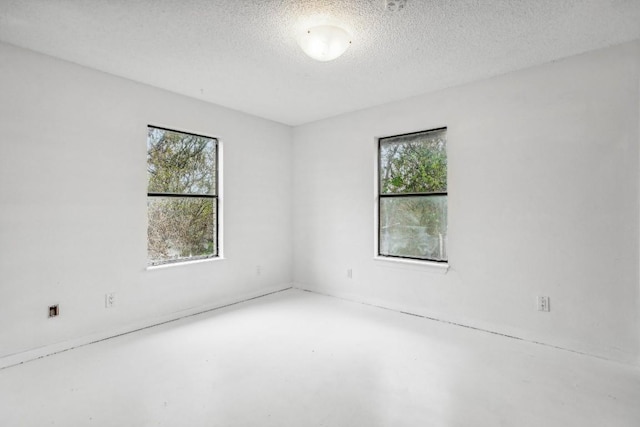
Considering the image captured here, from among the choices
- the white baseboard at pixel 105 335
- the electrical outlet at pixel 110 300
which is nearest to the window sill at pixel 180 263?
the electrical outlet at pixel 110 300

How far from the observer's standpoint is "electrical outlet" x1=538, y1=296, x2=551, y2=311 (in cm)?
280

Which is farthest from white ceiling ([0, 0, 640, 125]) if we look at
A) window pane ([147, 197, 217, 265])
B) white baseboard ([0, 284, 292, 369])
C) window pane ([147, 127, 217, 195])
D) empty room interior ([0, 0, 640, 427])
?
white baseboard ([0, 284, 292, 369])

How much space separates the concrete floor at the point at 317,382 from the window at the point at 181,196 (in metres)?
0.91

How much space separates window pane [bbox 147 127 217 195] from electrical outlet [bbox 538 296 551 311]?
358 centimetres

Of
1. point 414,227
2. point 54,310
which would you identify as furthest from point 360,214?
point 54,310

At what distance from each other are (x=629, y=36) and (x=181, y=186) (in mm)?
4174

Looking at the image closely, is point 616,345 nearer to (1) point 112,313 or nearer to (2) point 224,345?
(2) point 224,345

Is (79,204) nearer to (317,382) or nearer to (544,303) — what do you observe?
(317,382)

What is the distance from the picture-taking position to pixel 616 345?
8.23 feet

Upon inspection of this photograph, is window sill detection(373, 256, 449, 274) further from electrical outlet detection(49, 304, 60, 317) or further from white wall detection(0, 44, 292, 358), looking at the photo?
electrical outlet detection(49, 304, 60, 317)

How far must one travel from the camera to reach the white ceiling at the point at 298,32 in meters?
2.04

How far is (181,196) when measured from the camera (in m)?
3.60

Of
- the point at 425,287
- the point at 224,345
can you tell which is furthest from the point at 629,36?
the point at 224,345

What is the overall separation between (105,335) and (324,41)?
122 inches
